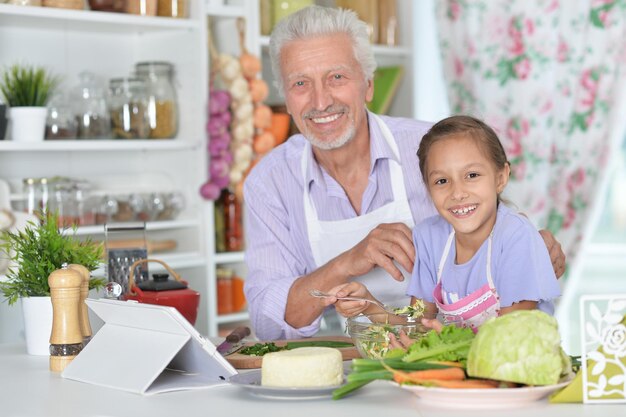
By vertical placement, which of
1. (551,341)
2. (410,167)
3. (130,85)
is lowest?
(551,341)

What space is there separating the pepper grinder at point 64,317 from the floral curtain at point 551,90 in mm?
2067

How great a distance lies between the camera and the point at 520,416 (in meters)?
1.43

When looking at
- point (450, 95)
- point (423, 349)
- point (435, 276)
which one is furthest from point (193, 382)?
point (450, 95)

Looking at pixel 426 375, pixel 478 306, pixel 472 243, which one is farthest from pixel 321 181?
pixel 426 375

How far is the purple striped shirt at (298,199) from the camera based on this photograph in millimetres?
2586

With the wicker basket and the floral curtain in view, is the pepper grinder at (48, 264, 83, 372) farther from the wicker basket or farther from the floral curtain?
the floral curtain

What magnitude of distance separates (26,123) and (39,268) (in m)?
1.22

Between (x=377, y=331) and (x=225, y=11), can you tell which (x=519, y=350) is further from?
(x=225, y=11)

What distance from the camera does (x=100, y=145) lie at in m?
3.32

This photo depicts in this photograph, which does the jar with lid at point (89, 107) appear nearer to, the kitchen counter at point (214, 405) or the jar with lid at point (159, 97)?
the jar with lid at point (159, 97)

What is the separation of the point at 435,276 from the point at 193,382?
28.2 inches

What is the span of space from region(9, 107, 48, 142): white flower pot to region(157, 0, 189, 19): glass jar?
60 centimetres

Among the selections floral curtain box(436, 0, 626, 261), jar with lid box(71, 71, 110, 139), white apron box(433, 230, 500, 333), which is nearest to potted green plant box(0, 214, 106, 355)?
white apron box(433, 230, 500, 333)

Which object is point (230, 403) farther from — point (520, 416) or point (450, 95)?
point (450, 95)
